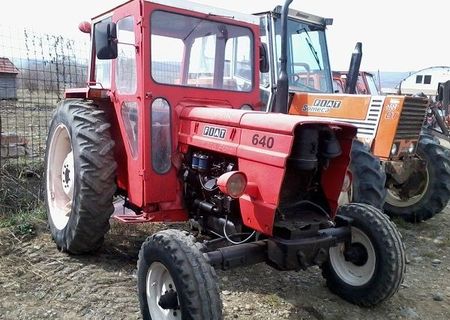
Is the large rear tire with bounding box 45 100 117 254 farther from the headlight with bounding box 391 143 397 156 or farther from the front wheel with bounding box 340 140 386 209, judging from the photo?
the headlight with bounding box 391 143 397 156

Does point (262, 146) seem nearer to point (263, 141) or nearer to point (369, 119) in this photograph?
point (263, 141)

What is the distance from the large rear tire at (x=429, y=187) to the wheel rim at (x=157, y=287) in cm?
387

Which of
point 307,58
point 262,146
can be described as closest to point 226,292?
point 262,146

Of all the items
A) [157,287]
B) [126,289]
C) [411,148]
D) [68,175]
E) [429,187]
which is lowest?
[126,289]

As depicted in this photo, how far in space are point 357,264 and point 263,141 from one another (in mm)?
1322

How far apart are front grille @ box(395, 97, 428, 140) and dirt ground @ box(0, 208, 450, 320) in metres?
1.47

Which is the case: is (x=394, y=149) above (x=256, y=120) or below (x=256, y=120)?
below

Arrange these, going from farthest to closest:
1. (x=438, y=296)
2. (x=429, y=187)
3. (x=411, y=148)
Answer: (x=429, y=187), (x=411, y=148), (x=438, y=296)

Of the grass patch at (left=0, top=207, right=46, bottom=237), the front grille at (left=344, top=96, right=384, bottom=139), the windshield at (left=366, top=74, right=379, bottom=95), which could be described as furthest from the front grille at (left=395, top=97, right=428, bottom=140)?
the windshield at (left=366, top=74, right=379, bottom=95)

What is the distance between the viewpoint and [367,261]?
135 inches

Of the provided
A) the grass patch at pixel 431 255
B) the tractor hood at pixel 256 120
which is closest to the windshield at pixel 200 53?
the tractor hood at pixel 256 120

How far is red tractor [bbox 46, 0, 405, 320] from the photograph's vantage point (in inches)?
111

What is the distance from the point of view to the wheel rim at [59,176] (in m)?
4.36

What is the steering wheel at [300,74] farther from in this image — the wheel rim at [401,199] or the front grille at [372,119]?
the wheel rim at [401,199]
